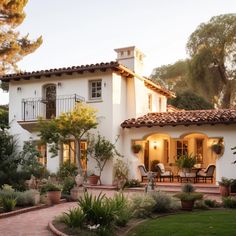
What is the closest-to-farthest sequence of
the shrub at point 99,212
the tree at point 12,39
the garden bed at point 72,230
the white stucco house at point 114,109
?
1. the garden bed at point 72,230
2. the shrub at point 99,212
3. the white stucco house at point 114,109
4. the tree at point 12,39

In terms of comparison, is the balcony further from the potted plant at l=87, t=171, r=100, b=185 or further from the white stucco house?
the potted plant at l=87, t=171, r=100, b=185

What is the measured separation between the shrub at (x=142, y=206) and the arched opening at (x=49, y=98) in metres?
11.0

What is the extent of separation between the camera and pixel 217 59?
3434 centimetres

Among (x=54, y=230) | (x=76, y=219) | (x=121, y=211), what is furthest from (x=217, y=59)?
(x=54, y=230)

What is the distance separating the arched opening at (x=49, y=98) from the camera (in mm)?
21594

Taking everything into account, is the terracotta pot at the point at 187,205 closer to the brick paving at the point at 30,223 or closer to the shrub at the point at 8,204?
the brick paving at the point at 30,223

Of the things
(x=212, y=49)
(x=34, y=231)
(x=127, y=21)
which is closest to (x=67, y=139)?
(x=127, y=21)

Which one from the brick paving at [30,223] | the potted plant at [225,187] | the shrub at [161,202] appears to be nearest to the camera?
the brick paving at [30,223]

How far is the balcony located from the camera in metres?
20.8

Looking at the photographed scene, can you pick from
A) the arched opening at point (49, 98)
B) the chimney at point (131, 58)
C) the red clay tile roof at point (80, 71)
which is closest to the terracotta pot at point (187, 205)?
the red clay tile roof at point (80, 71)

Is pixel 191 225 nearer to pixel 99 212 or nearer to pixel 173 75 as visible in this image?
pixel 99 212

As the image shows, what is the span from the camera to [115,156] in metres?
20.1

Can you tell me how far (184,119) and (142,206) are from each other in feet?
29.8

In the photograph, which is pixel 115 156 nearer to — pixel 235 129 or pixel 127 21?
pixel 235 129
